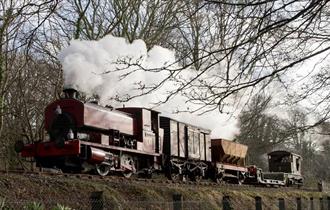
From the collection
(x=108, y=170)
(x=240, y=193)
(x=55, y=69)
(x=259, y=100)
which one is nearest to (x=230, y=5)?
(x=259, y=100)

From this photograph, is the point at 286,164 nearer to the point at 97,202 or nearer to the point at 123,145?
the point at 123,145

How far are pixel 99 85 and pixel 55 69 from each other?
8240 millimetres

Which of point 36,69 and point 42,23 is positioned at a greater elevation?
point 36,69

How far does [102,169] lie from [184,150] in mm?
5730

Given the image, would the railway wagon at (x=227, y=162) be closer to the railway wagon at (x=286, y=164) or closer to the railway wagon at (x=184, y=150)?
the railway wagon at (x=184, y=150)

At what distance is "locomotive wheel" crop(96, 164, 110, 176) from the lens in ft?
52.3

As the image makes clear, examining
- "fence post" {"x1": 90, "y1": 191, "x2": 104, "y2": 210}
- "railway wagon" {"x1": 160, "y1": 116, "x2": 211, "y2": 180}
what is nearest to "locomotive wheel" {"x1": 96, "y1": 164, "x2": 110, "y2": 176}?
"railway wagon" {"x1": 160, "y1": 116, "x2": 211, "y2": 180}

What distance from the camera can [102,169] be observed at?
53.6 feet

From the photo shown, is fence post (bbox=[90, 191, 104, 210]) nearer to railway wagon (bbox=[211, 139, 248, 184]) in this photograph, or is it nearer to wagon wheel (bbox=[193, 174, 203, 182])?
wagon wheel (bbox=[193, 174, 203, 182])

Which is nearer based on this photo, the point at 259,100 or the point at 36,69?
the point at 259,100

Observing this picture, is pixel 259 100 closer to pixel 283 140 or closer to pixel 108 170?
pixel 283 140

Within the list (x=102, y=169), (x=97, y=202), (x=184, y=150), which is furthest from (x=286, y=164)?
(x=97, y=202)

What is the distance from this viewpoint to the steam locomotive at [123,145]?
1570 centimetres

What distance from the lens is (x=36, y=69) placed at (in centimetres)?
2778
